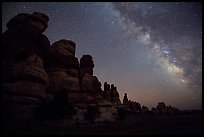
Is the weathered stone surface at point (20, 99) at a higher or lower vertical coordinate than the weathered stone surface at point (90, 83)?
lower

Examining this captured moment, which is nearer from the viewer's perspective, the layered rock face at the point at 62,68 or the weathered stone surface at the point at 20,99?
the weathered stone surface at the point at 20,99

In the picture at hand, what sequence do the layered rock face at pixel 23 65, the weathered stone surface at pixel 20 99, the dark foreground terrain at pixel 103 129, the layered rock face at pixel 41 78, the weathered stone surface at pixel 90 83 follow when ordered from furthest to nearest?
the weathered stone surface at pixel 90 83
the layered rock face at pixel 41 78
the layered rock face at pixel 23 65
the weathered stone surface at pixel 20 99
the dark foreground terrain at pixel 103 129

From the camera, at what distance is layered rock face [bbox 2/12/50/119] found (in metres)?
36.0

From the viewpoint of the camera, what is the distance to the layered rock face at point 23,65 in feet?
118

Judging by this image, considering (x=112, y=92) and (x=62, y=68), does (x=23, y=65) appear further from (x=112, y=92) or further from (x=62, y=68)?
(x=112, y=92)

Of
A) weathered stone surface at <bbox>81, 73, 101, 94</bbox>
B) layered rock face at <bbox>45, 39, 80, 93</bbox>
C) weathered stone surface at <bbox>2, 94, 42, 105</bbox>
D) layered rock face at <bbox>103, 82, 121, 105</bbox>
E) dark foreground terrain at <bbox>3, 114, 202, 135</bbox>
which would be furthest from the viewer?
layered rock face at <bbox>103, 82, 121, 105</bbox>

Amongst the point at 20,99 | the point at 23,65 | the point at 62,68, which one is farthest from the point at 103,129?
the point at 62,68

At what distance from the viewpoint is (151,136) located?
2020cm

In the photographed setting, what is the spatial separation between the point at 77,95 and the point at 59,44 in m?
14.5

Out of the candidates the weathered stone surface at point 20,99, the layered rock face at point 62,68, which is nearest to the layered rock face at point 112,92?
the layered rock face at point 62,68

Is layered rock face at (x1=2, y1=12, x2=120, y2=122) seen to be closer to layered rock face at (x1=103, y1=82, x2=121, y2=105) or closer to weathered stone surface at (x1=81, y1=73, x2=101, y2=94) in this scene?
weathered stone surface at (x1=81, y1=73, x2=101, y2=94)

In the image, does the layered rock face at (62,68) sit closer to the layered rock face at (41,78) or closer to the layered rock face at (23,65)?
the layered rock face at (41,78)

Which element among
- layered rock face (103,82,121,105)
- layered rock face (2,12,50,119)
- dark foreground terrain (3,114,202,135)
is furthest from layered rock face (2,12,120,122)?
layered rock face (103,82,121,105)

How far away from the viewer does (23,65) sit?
129 ft
